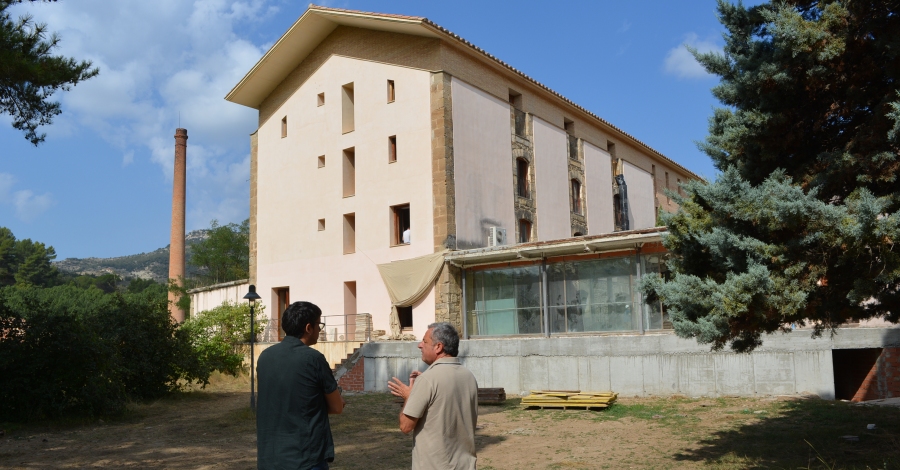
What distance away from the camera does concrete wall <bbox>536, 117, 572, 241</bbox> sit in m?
28.4

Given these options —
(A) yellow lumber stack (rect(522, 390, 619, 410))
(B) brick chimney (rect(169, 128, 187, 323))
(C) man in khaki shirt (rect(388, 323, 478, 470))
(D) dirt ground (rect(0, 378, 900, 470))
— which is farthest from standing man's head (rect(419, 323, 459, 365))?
(B) brick chimney (rect(169, 128, 187, 323))

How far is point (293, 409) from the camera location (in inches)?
183

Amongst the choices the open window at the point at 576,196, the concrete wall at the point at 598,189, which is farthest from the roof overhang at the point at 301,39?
the concrete wall at the point at 598,189

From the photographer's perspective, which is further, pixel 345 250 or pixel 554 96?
pixel 554 96

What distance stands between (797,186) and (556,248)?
12.7 m

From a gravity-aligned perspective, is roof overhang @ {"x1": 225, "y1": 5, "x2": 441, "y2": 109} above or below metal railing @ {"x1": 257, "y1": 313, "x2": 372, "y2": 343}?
above

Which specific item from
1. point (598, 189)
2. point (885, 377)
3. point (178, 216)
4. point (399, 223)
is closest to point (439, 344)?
point (885, 377)

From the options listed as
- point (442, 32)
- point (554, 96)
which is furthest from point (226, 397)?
point (554, 96)

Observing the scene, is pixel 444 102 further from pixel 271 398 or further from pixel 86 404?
pixel 271 398

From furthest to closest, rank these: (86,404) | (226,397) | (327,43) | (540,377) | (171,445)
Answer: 1. (327,43)
2. (226,397)
3. (540,377)
4. (86,404)
5. (171,445)

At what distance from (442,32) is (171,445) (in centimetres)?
1608

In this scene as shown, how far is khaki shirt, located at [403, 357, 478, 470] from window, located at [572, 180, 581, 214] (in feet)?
87.9

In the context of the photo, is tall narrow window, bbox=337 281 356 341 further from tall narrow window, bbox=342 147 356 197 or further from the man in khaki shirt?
the man in khaki shirt

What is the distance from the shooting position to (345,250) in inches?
1060
